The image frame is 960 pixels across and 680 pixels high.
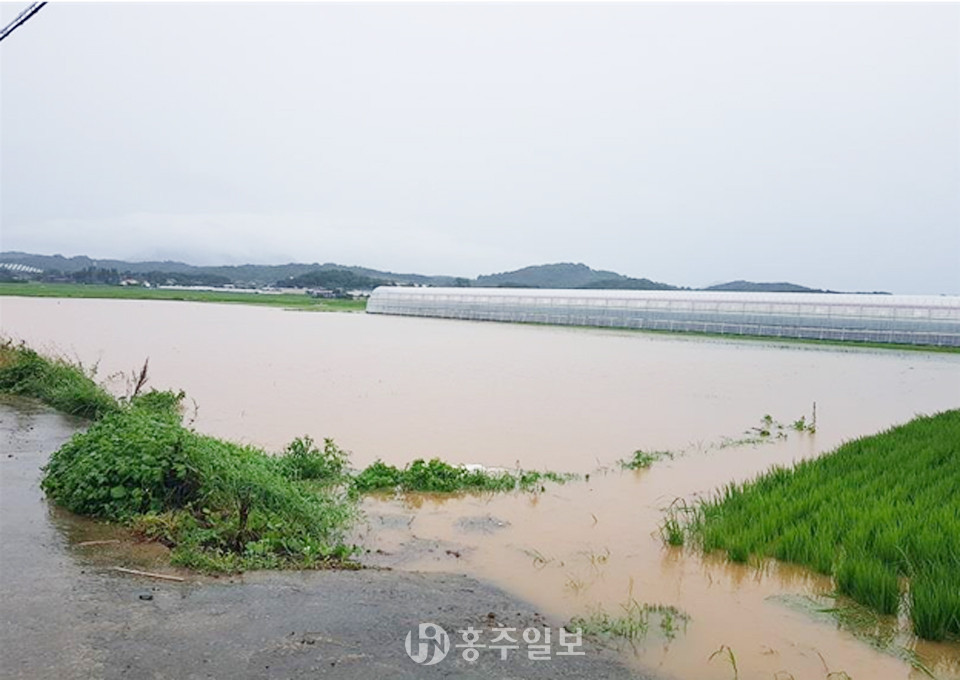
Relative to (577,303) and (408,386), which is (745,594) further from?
(577,303)

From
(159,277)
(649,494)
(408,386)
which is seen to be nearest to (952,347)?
(408,386)

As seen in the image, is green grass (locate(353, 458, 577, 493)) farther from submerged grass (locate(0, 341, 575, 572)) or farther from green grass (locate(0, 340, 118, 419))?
green grass (locate(0, 340, 118, 419))

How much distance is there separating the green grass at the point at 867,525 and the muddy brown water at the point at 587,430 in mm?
145

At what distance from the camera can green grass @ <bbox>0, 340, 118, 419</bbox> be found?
7.97 m

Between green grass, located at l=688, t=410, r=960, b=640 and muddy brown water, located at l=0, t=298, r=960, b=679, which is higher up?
green grass, located at l=688, t=410, r=960, b=640

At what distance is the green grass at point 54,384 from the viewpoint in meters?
7.97

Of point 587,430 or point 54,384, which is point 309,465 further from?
point 54,384

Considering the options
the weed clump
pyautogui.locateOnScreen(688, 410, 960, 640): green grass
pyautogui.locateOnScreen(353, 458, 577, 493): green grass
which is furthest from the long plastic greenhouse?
the weed clump

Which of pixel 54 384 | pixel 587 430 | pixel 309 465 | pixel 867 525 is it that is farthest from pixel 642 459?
pixel 54 384

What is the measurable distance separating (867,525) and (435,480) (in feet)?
10.5

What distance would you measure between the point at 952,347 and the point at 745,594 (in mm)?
22842

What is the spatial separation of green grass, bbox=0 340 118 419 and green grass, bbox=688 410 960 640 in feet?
21.0

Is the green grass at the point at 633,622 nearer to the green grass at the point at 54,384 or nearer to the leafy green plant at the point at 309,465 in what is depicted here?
the leafy green plant at the point at 309,465

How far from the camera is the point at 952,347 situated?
22.7m
